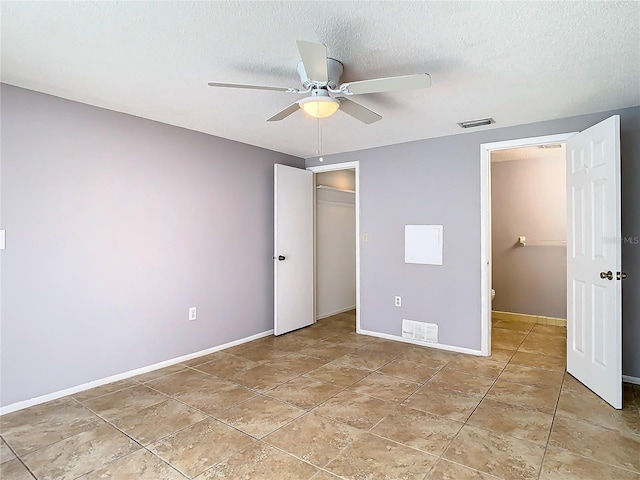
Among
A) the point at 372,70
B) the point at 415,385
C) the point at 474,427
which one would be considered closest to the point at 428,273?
the point at 415,385

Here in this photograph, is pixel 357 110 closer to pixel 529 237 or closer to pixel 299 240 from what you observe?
pixel 299 240

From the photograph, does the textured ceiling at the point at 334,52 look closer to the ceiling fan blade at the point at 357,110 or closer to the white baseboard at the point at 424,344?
the ceiling fan blade at the point at 357,110

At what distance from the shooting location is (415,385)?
115 inches

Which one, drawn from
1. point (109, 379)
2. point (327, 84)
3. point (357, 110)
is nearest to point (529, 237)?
point (357, 110)

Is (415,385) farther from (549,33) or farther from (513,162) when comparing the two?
(513,162)

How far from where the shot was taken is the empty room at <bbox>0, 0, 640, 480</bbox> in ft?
6.13

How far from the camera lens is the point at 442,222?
3850 mm

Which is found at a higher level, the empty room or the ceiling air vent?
the ceiling air vent

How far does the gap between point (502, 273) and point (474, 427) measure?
3.51 meters

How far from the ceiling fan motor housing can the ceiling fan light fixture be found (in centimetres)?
7

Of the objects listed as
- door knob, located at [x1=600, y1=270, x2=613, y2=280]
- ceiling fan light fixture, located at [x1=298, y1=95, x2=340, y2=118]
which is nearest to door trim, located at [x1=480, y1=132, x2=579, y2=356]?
door knob, located at [x1=600, y1=270, x2=613, y2=280]

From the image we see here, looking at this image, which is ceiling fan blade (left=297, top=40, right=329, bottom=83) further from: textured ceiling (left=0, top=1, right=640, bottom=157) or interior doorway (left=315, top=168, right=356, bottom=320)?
interior doorway (left=315, top=168, right=356, bottom=320)

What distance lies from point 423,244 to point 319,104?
230 centimetres

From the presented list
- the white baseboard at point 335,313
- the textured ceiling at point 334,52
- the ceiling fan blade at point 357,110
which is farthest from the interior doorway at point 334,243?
the ceiling fan blade at point 357,110
